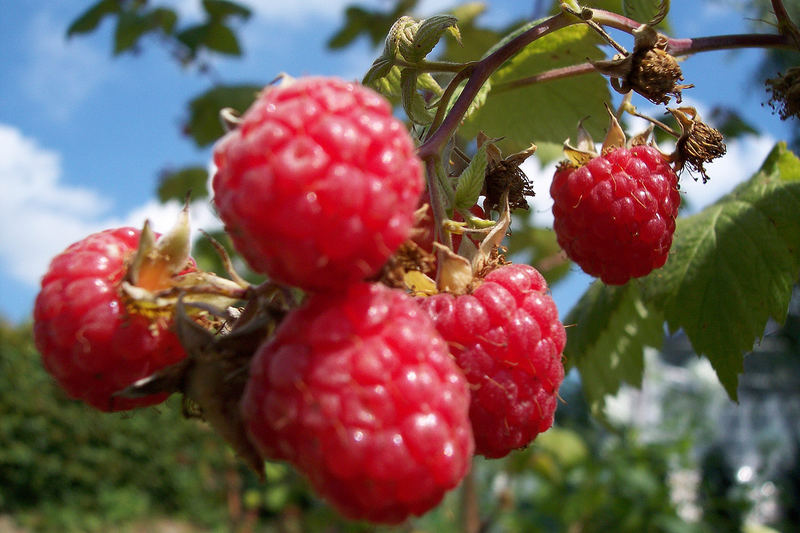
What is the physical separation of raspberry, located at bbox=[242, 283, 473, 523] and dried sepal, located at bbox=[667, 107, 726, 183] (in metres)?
0.98

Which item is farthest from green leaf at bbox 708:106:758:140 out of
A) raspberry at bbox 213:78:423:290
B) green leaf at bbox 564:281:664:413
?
raspberry at bbox 213:78:423:290

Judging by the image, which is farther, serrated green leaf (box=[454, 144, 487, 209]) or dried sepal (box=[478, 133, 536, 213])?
dried sepal (box=[478, 133, 536, 213])

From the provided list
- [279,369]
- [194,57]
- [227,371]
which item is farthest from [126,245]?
[194,57]

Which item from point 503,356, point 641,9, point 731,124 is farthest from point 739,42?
point 731,124

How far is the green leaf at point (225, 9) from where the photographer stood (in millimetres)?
5066

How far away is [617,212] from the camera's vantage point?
1.44 meters

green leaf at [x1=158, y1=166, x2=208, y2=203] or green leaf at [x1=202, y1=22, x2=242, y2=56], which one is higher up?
green leaf at [x1=202, y1=22, x2=242, y2=56]

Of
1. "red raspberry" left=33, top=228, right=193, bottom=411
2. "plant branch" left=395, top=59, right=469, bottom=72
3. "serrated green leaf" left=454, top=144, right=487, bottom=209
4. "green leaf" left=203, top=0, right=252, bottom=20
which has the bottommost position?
"green leaf" left=203, top=0, right=252, bottom=20

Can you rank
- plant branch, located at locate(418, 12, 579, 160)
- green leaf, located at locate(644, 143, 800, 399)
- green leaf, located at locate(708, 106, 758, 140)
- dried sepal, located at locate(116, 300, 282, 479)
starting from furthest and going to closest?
1. green leaf, located at locate(708, 106, 758, 140)
2. green leaf, located at locate(644, 143, 800, 399)
3. plant branch, located at locate(418, 12, 579, 160)
4. dried sepal, located at locate(116, 300, 282, 479)

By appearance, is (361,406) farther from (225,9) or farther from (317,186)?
(225,9)

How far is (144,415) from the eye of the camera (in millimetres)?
12516

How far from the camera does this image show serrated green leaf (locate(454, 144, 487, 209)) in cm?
118

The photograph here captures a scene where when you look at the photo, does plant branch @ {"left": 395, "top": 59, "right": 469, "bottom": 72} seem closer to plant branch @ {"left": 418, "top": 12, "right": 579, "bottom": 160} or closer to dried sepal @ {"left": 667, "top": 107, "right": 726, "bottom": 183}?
plant branch @ {"left": 418, "top": 12, "right": 579, "bottom": 160}

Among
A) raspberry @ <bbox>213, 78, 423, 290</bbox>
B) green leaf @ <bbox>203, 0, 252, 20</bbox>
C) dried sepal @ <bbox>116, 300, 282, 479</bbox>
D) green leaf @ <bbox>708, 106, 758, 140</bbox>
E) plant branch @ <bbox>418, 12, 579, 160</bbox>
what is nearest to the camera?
raspberry @ <bbox>213, 78, 423, 290</bbox>
